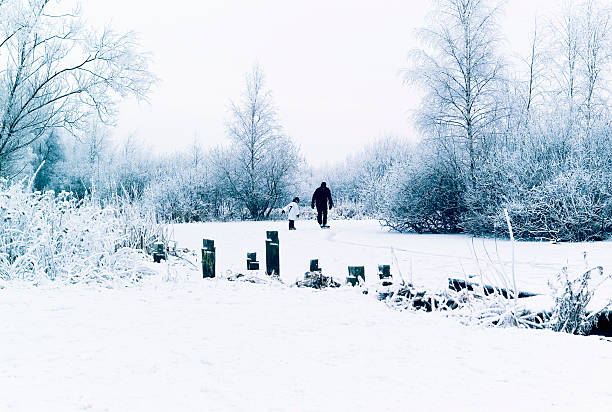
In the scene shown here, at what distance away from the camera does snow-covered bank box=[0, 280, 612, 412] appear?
2348mm

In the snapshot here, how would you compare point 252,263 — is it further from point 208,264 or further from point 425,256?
point 425,256

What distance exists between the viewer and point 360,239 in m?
14.3

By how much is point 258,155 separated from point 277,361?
28129mm

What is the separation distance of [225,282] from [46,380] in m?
3.57

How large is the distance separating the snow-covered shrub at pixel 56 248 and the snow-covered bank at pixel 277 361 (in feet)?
3.94

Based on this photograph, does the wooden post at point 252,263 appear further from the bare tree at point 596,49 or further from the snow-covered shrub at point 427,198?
the bare tree at point 596,49

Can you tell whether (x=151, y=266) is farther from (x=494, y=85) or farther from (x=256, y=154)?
(x=256, y=154)

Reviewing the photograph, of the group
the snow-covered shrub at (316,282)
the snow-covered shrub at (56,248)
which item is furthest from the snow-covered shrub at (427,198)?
the snow-covered shrub at (56,248)

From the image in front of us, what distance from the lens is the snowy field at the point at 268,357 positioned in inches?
92.7

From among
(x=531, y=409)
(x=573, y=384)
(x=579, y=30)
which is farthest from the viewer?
(x=579, y=30)

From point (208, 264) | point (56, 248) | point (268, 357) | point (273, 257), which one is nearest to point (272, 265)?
point (273, 257)

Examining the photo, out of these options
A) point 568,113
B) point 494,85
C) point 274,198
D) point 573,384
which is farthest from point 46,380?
point 274,198

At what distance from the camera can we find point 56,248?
6305 millimetres

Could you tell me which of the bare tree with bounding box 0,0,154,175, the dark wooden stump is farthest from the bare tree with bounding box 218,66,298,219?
the dark wooden stump
